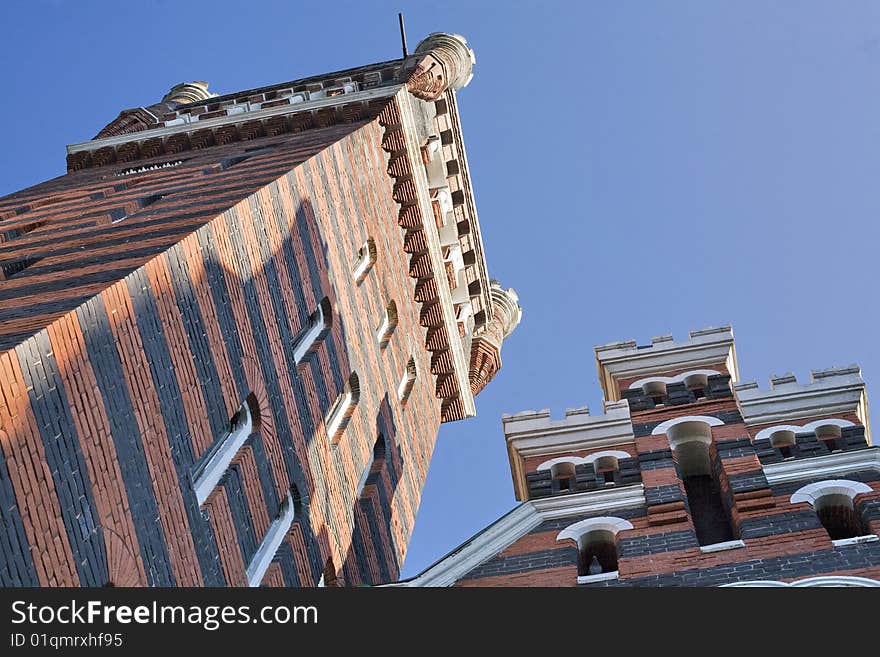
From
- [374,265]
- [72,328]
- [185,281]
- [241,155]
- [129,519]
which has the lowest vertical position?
[129,519]

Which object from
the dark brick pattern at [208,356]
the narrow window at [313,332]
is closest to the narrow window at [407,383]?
the dark brick pattern at [208,356]

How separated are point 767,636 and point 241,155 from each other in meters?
23.4

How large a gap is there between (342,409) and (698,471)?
25.5 feet

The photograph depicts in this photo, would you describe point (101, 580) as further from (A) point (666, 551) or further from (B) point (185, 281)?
(A) point (666, 551)

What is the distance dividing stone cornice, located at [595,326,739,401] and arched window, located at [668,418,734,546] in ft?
7.49

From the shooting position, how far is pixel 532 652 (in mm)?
9438

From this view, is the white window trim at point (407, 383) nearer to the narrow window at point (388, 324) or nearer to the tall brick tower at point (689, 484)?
the narrow window at point (388, 324)

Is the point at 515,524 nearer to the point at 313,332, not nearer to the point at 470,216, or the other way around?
the point at 313,332

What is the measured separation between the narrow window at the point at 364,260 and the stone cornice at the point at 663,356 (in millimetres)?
6530

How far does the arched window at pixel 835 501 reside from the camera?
19359 millimetres

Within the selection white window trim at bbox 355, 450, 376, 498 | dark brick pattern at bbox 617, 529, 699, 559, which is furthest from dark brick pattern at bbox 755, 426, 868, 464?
white window trim at bbox 355, 450, 376, 498

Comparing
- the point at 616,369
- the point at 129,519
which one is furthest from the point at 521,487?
the point at 129,519

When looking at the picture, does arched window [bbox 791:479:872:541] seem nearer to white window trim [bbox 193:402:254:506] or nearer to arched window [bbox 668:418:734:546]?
arched window [bbox 668:418:734:546]

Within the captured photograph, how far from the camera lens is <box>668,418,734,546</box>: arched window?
2112cm
